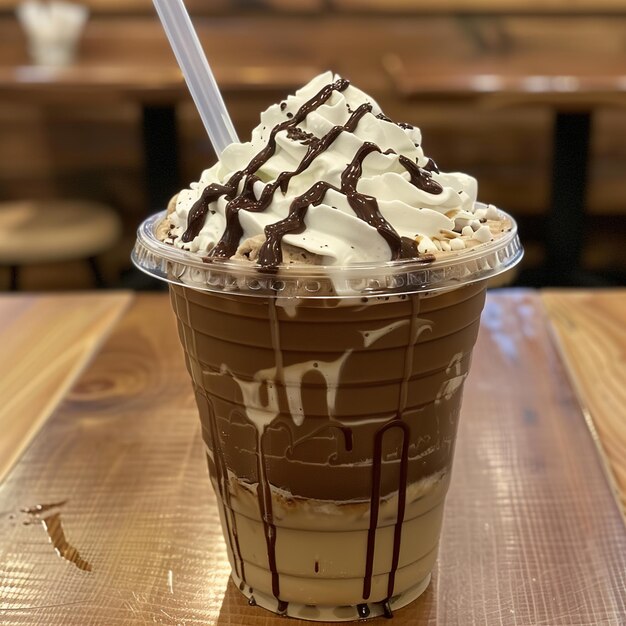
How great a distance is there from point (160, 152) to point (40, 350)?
2090 mm

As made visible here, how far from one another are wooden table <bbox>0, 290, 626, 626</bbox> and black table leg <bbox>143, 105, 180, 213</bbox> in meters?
1.81

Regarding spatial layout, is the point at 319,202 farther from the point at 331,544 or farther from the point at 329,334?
the point at 331,544

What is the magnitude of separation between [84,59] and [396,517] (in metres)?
3.89

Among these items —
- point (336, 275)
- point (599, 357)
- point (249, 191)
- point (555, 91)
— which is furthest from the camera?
point (555, 91)

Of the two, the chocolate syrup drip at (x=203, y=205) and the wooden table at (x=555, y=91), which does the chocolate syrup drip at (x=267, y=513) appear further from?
the wooden table at (x=555, y=91)

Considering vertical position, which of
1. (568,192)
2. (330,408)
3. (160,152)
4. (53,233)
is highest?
(330,408)

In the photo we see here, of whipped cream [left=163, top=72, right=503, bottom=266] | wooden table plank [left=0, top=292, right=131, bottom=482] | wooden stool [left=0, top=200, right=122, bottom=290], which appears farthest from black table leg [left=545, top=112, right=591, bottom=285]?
whipped cream [left=163, top=72, right=503, bottom=266]

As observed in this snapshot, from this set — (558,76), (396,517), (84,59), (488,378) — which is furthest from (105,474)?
(84,59)

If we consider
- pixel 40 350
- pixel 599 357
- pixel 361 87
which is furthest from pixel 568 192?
pixel 40 350

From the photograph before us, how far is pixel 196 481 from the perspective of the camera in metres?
1.22

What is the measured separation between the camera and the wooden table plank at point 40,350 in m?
1.35

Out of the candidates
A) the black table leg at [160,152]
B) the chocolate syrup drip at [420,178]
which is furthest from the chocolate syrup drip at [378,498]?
the black table leg at [160,152]

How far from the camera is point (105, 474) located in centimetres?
123

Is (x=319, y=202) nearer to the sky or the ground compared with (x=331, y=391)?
nearer to the sky
